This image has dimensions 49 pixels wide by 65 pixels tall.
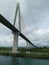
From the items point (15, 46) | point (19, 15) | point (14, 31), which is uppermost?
point (19, 15)

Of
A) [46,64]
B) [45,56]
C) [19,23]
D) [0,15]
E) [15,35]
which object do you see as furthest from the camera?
[15,35]

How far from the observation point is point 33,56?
60.5 meters

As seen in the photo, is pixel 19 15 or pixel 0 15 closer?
pixel 0 15

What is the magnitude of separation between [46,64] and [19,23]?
2891 centimetres

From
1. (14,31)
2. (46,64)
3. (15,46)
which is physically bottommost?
(46,64)

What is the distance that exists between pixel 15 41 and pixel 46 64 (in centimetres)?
3363

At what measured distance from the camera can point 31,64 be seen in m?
44.8

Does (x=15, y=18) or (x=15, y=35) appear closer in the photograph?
(x=15, y=18)

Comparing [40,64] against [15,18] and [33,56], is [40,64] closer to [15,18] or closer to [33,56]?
[33,56]

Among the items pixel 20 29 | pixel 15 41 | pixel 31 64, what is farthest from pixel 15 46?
pixel 31 64

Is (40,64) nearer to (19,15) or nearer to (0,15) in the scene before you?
(0,15)

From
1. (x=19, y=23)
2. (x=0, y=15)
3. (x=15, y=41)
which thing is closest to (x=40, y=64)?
(x=0, y=15)

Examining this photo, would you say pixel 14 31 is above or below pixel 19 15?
below

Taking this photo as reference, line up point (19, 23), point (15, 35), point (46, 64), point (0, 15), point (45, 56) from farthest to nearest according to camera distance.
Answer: point (15, 35), point (19, 23), point (45, 56), point (46, 64), point (0, 15)
